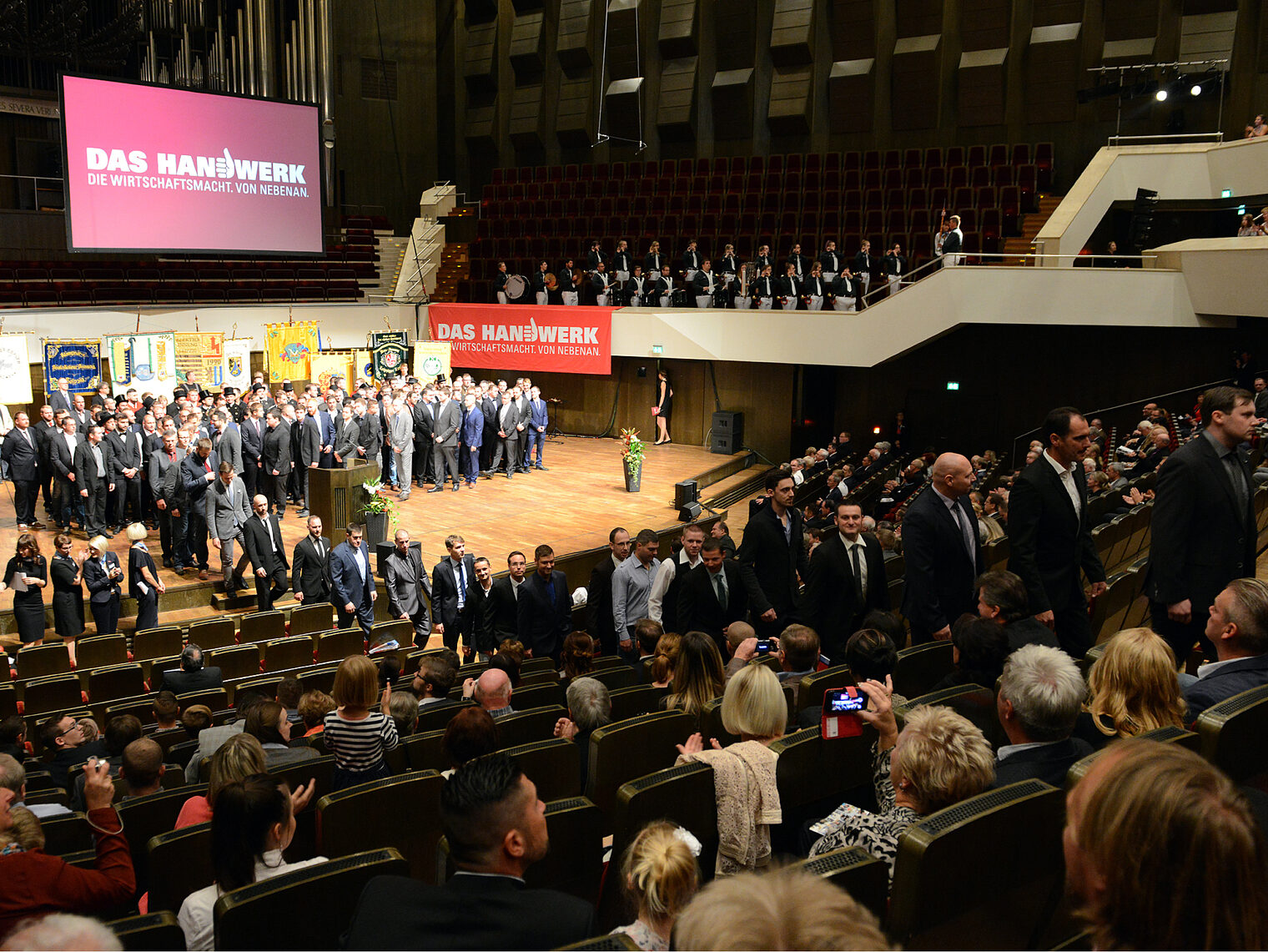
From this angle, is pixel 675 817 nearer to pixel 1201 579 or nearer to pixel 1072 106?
pixel 1201 579

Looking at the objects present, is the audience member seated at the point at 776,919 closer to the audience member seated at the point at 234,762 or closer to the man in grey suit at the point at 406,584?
the audience member seated at the point at 234,762

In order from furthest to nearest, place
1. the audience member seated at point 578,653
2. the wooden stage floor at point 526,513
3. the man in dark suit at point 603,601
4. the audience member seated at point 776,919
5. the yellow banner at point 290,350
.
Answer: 1. the yellow banner at point 290,350
2. the wooden stage floor at point 526,513
3. the man in dark suit at point 603,601
4. the audience member seated at point 578,653
5. the audience member seated at point 776,919

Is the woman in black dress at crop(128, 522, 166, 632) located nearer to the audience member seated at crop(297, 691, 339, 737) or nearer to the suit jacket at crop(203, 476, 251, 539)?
the suit jacket at crop(203, 476, 251, 539)

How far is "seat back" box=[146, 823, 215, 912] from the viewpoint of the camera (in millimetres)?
2629

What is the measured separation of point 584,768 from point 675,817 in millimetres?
926

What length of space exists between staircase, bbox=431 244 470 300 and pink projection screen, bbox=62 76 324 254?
287 cm

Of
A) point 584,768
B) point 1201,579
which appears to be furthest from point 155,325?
Result: point 1201,579

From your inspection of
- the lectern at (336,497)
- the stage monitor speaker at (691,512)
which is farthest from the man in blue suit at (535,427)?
the lectern at (336,497)

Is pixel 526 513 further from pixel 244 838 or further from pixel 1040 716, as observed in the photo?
pixel 1040 716

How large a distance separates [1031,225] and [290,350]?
10928 mm

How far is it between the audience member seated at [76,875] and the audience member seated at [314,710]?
1.39 meters

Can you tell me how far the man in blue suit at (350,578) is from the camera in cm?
767

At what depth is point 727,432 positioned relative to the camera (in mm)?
16219

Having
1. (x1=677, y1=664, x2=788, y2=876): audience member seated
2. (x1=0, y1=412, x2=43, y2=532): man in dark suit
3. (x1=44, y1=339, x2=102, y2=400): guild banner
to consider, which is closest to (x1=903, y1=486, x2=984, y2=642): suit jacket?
(x1=677, y1=664, x2=788, y2=876): audience member seated
